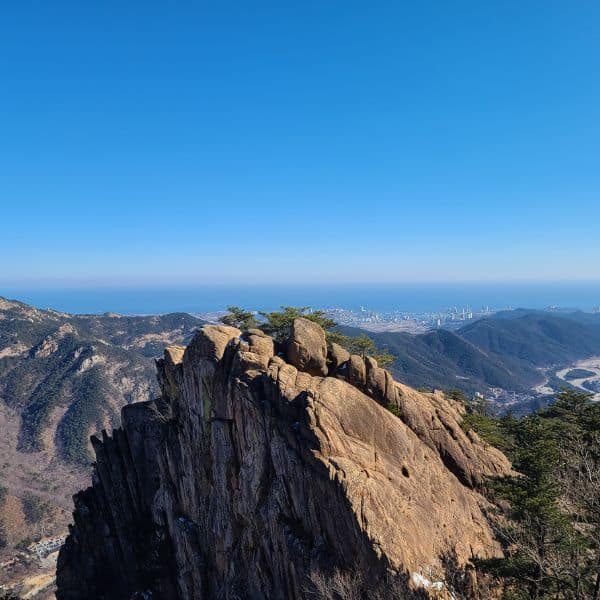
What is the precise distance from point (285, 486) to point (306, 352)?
9.48m

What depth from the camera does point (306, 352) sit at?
28.4 m

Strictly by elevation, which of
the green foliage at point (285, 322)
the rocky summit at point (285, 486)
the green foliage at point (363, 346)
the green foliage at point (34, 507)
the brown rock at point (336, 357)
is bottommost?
the green foliage at point (34, 507)

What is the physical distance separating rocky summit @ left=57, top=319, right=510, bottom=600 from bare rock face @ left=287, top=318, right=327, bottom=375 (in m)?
0.08

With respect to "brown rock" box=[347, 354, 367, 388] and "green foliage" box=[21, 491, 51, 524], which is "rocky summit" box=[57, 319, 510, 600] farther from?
"green foliage" box=[21, 491, 51, 524]

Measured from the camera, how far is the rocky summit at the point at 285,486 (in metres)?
18.5

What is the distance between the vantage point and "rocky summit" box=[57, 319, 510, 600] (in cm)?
1850

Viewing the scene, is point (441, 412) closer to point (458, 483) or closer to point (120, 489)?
point (458, 483)

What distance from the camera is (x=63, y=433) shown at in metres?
198

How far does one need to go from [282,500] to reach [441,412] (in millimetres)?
12116

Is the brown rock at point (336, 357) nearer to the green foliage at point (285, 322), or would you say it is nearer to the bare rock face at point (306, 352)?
the bare rock face at point (306, 352)

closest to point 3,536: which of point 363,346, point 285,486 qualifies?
point 363,346

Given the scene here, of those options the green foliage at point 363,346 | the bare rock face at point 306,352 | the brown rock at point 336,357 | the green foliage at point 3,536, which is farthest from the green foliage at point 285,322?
the green foliage at point 3,536

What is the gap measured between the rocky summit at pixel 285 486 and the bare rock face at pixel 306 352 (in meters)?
0.08

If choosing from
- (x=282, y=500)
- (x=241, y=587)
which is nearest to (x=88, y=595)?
(x=241, y=587)
